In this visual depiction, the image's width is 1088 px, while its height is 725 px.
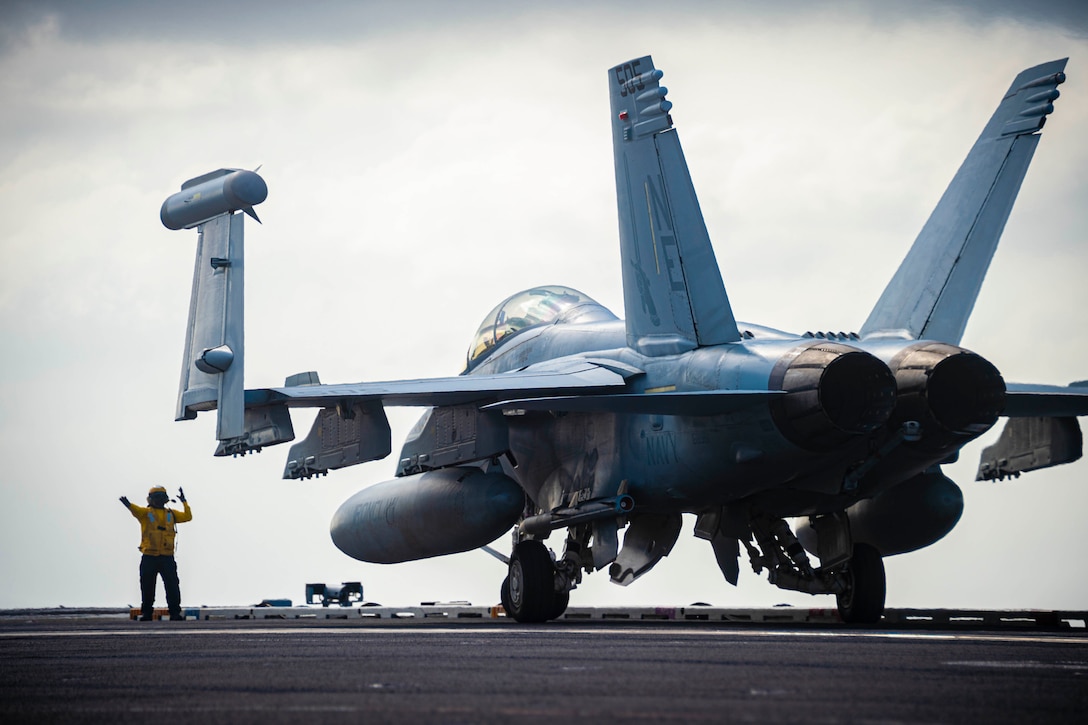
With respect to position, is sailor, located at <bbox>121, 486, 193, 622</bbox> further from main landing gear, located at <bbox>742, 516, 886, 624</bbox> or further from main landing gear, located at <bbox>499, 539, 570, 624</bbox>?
main landing gear, located at <bbox>742, 516, 886, 624</bbox>

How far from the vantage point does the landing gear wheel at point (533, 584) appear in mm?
15453

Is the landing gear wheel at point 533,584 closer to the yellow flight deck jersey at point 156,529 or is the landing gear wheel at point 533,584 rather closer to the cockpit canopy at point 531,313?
the cockpit canopy at point 531,313

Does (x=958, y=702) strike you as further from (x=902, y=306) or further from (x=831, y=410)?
(x=902, y=306)

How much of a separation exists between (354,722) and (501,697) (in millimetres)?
1035

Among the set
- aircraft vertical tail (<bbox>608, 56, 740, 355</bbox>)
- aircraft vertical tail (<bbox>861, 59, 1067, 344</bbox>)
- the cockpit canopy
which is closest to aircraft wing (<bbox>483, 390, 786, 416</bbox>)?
aircraft vertical tail (<bbox>608, 56, 740, 355</bbox>)

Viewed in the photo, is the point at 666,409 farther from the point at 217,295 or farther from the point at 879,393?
the point at 217,295

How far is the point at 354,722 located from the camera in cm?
561

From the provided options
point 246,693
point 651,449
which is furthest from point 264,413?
point 246,693

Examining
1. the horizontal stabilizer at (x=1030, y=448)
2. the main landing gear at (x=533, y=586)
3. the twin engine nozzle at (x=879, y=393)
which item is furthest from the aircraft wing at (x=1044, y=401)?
the main landing gear at (x=533, y=586)

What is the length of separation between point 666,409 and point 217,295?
645cm

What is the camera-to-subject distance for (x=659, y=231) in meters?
14.5

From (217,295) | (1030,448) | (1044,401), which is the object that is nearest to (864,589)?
(1044,401)

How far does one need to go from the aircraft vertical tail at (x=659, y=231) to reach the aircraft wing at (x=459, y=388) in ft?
2.24

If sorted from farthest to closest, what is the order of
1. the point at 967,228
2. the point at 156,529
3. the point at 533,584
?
the point at 156,529 < the point at 967,228 < the point at 533,584
